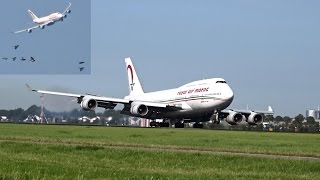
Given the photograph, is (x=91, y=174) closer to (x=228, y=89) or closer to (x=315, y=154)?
(x=315, y=154)

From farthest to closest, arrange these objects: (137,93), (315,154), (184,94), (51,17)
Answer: (137,93) < (184,94) < (51,17) < (315,154)

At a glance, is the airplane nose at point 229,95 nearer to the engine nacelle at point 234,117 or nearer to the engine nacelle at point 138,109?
the engine nacelle at point 234,117

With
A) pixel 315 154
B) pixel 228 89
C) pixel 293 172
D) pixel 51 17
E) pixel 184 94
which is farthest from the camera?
pixel 184 94

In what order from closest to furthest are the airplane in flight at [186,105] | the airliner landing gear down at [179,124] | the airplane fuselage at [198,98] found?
1. the airplane fuselage at [198,98]
2. the airplane in flight at [186,105]
3. the airliner landing gear down at [179,124]

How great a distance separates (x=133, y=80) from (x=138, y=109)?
29581 mm

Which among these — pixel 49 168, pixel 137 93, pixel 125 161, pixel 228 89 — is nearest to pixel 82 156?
pixel 125 161

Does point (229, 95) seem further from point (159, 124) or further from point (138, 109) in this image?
point (159, 124)

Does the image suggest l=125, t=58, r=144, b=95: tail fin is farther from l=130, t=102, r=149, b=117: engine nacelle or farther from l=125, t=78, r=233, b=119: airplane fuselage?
l=130, t=102, r=149, b=117: engine nacelle

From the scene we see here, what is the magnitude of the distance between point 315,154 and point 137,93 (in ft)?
298

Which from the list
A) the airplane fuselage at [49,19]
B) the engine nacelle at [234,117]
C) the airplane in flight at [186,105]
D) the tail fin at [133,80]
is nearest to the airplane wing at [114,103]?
the airplane in flight at [186,105]

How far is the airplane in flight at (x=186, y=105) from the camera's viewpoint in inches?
3595

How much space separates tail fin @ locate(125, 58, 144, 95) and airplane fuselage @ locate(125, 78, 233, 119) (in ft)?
52.0

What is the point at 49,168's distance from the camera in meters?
20.3

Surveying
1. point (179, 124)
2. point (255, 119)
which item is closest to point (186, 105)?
point (179, 124)
